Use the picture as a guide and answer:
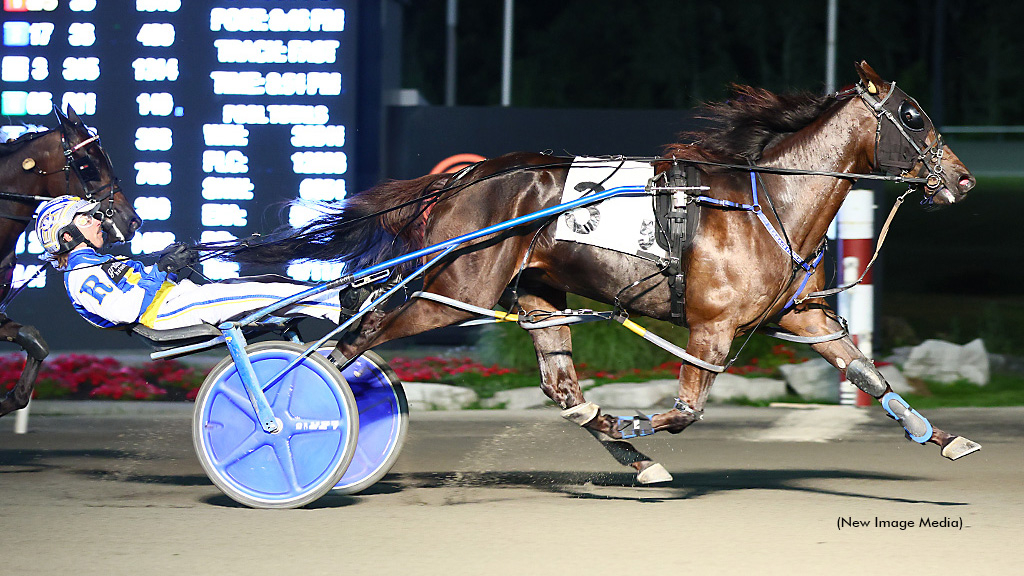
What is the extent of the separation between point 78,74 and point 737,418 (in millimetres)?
5724

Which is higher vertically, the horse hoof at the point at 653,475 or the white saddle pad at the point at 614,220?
the white saddle pad at the point at 614,220

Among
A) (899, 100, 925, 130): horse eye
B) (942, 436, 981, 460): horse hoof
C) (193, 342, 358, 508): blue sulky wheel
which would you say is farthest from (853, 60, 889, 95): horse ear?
(193, 342, 358, 508): blue sulky wheel

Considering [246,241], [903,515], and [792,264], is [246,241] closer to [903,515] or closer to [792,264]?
[792,264]

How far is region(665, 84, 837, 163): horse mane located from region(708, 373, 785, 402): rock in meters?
3.52

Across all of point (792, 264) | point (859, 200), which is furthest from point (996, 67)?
point (792, 264)

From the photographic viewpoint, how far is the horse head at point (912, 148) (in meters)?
5.68

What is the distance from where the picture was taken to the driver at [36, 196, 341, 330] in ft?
18.3

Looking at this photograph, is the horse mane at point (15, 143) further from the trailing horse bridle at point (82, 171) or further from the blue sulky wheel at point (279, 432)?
the blue sulky wheel at point (279, 432)

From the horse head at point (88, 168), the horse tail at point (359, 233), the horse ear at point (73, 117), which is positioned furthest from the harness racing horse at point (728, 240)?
the horse ear at point (73, 117)

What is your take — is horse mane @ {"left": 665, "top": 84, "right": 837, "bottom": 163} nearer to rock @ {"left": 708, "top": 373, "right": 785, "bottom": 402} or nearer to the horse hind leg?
the horse hind leg

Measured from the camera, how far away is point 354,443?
217 inches

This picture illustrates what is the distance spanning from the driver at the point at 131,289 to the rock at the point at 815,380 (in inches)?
179

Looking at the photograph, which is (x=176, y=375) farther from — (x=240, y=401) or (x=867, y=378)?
(x=867, y=378)

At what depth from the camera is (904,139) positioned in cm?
569
